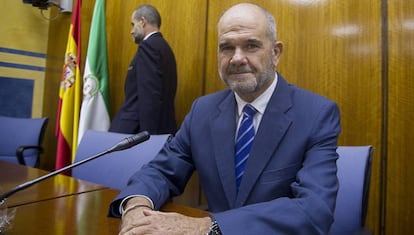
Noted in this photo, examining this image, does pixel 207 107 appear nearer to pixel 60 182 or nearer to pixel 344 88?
pixel 60 182

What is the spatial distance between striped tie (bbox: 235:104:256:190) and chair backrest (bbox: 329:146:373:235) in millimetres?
388

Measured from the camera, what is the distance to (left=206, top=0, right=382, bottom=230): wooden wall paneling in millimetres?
2160

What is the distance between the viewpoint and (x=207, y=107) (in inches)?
55.0

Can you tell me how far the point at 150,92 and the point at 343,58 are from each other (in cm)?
143

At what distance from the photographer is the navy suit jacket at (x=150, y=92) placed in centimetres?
266

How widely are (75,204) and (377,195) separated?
5.96 feet

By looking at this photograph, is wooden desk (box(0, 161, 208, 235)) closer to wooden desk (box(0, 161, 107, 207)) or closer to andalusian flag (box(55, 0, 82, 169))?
wooden desk (box(0, 161, 107, 207))

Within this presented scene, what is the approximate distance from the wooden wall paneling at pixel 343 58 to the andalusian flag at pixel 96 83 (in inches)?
73.1

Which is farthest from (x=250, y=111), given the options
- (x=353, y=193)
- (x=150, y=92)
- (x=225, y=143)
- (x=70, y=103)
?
(x=70, y=103)

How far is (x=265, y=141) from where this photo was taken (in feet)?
3.84

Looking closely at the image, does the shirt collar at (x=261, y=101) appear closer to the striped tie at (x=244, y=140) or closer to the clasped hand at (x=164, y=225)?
the striped tie at (x=244, y=140)

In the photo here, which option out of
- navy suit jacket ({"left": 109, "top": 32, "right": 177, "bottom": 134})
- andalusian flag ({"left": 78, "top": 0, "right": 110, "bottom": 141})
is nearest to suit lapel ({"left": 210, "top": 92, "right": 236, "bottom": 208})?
navy suit jacket ({"left": 109, "top": 32, "right": 177, "bottom": 134})

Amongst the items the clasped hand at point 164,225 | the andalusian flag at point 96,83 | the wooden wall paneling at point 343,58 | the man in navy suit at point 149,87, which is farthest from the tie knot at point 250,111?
the andalusian flag at point 96,83

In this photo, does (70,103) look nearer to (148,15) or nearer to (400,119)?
(148,15)
